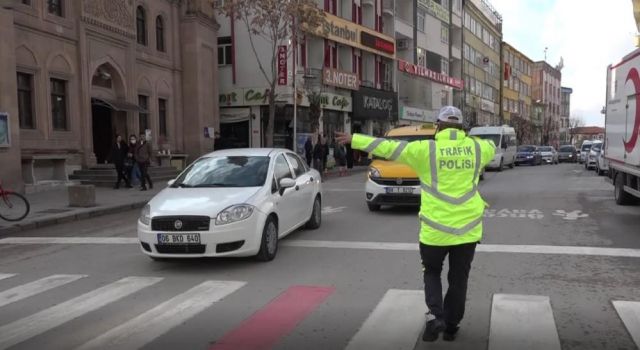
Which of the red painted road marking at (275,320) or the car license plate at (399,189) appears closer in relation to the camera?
the red painted road marking at (275,320)

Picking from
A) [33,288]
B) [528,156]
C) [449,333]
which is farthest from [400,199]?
[528,156]

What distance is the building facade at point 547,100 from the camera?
10088cm

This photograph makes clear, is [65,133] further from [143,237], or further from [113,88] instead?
[143,237]

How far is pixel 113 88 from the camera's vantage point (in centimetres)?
2392

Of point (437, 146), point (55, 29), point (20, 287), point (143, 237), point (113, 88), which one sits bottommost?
point (20, 287)

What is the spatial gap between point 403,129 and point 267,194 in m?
7.04

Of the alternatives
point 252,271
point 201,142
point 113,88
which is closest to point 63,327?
point 252,271

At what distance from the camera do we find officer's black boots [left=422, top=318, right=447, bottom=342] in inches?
183

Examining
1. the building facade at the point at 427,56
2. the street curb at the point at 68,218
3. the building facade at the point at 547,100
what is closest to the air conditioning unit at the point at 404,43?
the building facade at the point at 427,56

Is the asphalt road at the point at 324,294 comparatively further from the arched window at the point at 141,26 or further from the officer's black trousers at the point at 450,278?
the arched window at the point at 141,26

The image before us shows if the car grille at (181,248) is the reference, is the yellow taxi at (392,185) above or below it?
above

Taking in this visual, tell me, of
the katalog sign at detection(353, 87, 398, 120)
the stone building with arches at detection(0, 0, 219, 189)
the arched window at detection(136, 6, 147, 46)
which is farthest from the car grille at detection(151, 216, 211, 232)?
the katalog sign at detection(353, 87, 398, 120)

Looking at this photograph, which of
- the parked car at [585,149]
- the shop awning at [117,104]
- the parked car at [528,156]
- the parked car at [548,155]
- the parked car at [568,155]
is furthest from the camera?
the parked car at [568,155]

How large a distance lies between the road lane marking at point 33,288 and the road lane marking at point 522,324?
16.0ft
